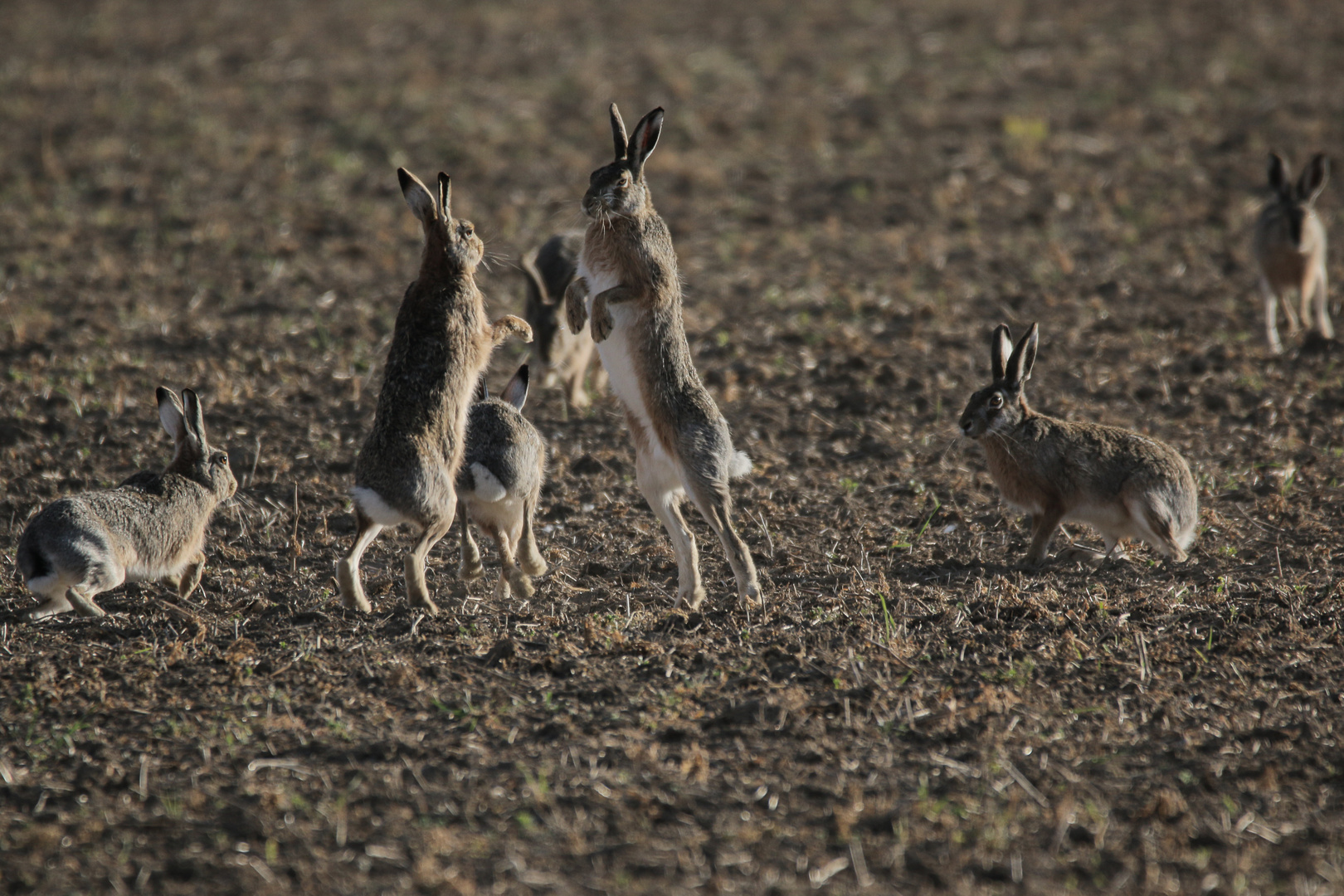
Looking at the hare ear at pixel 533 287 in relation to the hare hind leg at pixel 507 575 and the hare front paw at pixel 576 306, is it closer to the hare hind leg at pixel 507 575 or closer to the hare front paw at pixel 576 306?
the hare front paw at pixel 576 306

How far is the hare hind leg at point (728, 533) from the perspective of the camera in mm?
6305

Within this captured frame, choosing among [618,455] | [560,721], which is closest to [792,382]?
[618,455]

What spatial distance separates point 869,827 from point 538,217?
8951 mm

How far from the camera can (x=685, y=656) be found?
5.66 m

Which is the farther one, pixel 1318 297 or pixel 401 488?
pixel 1318 297

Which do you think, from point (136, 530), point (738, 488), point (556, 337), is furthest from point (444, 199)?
point (556, 337)

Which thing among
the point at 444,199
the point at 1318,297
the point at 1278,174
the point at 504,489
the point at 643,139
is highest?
A: the point at 643,139

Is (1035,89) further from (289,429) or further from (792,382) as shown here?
(289,429)

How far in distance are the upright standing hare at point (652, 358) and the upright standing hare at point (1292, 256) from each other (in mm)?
5265

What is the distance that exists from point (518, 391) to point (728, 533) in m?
1.72

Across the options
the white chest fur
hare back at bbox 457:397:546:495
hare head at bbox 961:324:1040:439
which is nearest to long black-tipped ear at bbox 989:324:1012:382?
hare head at bbox 961:324:1040:439

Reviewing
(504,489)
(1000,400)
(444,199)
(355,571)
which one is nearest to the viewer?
(355,571)

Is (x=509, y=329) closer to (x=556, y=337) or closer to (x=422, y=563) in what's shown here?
(x=422, y=563)

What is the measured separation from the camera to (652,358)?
21.7 ft
